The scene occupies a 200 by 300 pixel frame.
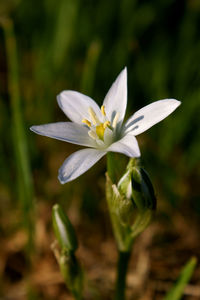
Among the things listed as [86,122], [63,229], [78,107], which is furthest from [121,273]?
[78,107]

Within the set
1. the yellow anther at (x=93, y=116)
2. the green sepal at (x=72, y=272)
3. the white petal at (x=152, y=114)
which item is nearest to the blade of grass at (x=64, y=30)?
the yellow anther at (x=93, y=116)

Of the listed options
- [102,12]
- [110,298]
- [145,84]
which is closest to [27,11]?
[102,12]

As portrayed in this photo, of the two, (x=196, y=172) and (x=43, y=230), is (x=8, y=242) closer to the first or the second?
(x=43, y=230)

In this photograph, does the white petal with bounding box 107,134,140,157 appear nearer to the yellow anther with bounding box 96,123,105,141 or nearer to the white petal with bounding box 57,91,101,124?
the yellow anther with bounding box 96,123,105,141

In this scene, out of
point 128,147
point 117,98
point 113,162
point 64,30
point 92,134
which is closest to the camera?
point 128,147

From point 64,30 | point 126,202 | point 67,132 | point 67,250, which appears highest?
point 64,30

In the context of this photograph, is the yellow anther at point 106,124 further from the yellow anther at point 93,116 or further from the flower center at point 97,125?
the yellow anther at point 93,116

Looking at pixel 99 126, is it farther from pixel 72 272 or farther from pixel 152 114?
pixel 72 272
